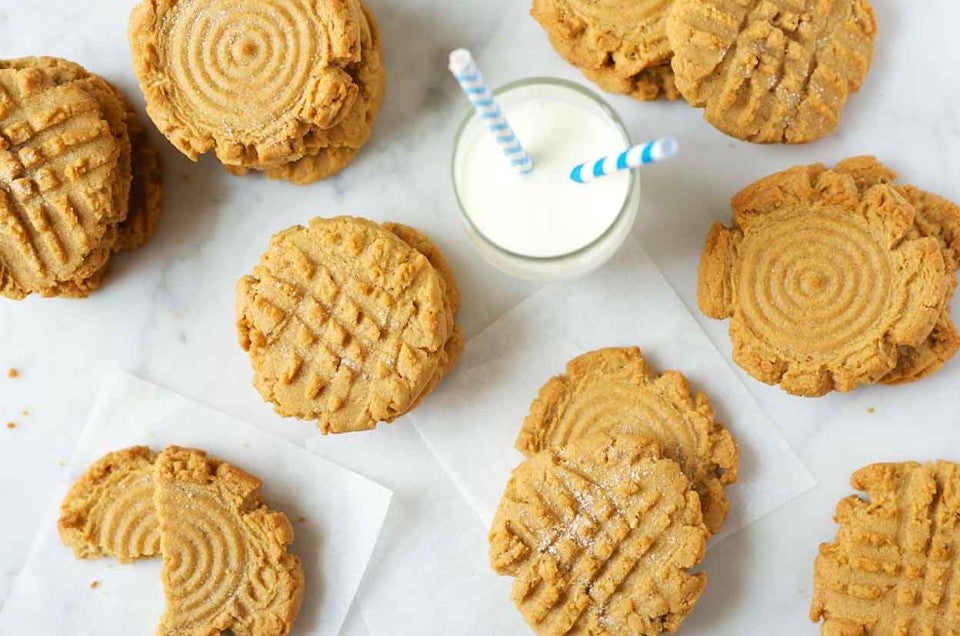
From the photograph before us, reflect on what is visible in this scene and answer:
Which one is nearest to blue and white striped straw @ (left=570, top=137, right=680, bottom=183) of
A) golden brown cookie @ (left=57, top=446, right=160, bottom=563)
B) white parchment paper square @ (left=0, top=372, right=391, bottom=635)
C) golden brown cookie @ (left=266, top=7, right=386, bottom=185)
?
golden brown cookie @ (left=266, top=7, right=386, bottom=185)

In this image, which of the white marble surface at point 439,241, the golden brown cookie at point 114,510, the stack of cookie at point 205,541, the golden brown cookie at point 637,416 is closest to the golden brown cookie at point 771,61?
the white marble surface at point 439,241

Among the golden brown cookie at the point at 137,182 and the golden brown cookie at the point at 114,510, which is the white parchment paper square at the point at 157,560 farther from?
the golden brown cookie at the point at 137,182

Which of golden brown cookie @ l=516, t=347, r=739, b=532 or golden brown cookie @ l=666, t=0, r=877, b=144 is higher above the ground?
golden brown cookie @ l=666, t=0, r=877, b=144

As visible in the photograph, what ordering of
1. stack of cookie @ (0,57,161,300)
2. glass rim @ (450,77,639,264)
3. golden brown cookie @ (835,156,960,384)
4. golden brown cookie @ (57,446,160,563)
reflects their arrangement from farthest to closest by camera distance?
1. golden brown cookie @ (57,446,160,563)
2. golden brown cookie @ (835,156,960,384)
3. stack of cookie @ (0,57,161,300)
4. glass rim @ (450,77,639,264)

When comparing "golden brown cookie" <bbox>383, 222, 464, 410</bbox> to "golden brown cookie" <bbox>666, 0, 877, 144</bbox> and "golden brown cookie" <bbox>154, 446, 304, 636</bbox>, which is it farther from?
"golden brown cookie" <bbox>666, 0, 877, 144</bbox>

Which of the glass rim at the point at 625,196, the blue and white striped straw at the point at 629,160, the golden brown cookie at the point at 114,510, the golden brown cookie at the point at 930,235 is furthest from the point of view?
the golden brown cookie at the point at 114,510

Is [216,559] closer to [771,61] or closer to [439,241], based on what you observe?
[439,241]
